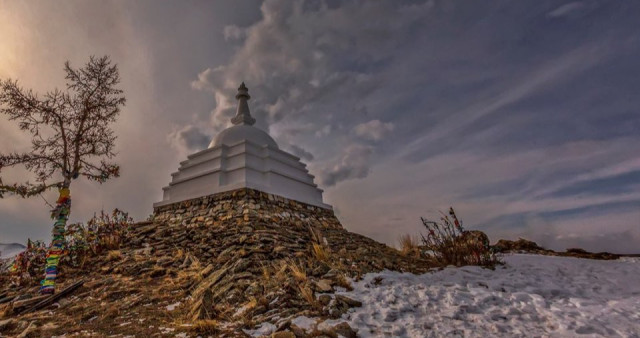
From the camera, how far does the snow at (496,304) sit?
3926 mm

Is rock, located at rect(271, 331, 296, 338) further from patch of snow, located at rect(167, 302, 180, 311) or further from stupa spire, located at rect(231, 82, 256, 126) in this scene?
stupa spire, located at rect(231, 82, 256, 126)

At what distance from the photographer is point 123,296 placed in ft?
20.3

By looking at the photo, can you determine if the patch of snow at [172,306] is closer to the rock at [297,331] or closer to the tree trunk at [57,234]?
the rock at [297,331]

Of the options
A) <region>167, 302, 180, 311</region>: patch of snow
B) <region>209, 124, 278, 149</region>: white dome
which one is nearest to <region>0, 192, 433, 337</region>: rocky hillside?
<region>167, 302, 180, 311</region>: patch of snow

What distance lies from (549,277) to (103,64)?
11740mm

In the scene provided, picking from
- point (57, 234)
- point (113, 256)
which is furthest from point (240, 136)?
point (57, 234)

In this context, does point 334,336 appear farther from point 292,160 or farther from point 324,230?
point 292,160

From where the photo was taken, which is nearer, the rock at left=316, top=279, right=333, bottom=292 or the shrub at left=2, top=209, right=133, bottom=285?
the rock at left=316, top=279, right=333, bottom=292

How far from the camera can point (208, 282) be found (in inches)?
241

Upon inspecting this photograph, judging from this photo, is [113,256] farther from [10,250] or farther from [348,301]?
[10,250]

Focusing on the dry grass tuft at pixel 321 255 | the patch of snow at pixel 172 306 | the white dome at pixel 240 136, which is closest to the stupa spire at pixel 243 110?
the white dome at pixel 240 136

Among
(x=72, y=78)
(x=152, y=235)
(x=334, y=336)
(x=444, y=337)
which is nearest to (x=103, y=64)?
(x=72, y=78)

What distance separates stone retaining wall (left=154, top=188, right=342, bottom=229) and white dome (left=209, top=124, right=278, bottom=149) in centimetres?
316

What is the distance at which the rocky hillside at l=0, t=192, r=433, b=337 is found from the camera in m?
4.59
